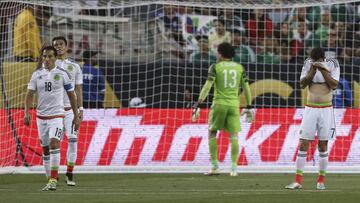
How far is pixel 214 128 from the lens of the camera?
61.0 feet

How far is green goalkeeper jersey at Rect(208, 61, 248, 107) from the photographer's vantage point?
60.3ft

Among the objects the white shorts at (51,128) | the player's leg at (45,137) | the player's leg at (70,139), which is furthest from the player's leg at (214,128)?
the white shorts at (51,128)

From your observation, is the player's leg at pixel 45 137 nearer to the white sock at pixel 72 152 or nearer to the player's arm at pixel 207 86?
the white sock at pixel 72 152

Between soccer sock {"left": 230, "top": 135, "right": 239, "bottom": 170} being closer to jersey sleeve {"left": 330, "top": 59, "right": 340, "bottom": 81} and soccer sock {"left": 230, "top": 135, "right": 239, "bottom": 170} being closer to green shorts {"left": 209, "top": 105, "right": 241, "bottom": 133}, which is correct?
green shorts {"left": 209, "top": 105, "right": 241, "bottom": 133}

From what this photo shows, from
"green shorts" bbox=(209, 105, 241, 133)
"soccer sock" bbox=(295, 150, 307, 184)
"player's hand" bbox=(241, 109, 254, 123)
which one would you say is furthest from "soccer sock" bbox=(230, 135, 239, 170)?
"soccer sock" bbox=(295, 150, 307, 184)

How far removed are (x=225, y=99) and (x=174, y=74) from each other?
369 cm

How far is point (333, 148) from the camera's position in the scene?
2003 cm

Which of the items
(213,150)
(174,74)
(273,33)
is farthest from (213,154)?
(273,33)

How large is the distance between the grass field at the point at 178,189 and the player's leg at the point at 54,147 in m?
0.20

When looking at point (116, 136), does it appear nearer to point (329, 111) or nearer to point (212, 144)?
point (212, 144)

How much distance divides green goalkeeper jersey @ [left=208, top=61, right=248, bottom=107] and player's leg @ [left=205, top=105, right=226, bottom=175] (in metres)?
0.17

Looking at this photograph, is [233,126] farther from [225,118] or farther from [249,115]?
[249,115]

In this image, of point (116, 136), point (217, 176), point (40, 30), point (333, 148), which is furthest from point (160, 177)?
point (40, 30)

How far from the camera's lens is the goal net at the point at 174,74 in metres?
20.0
